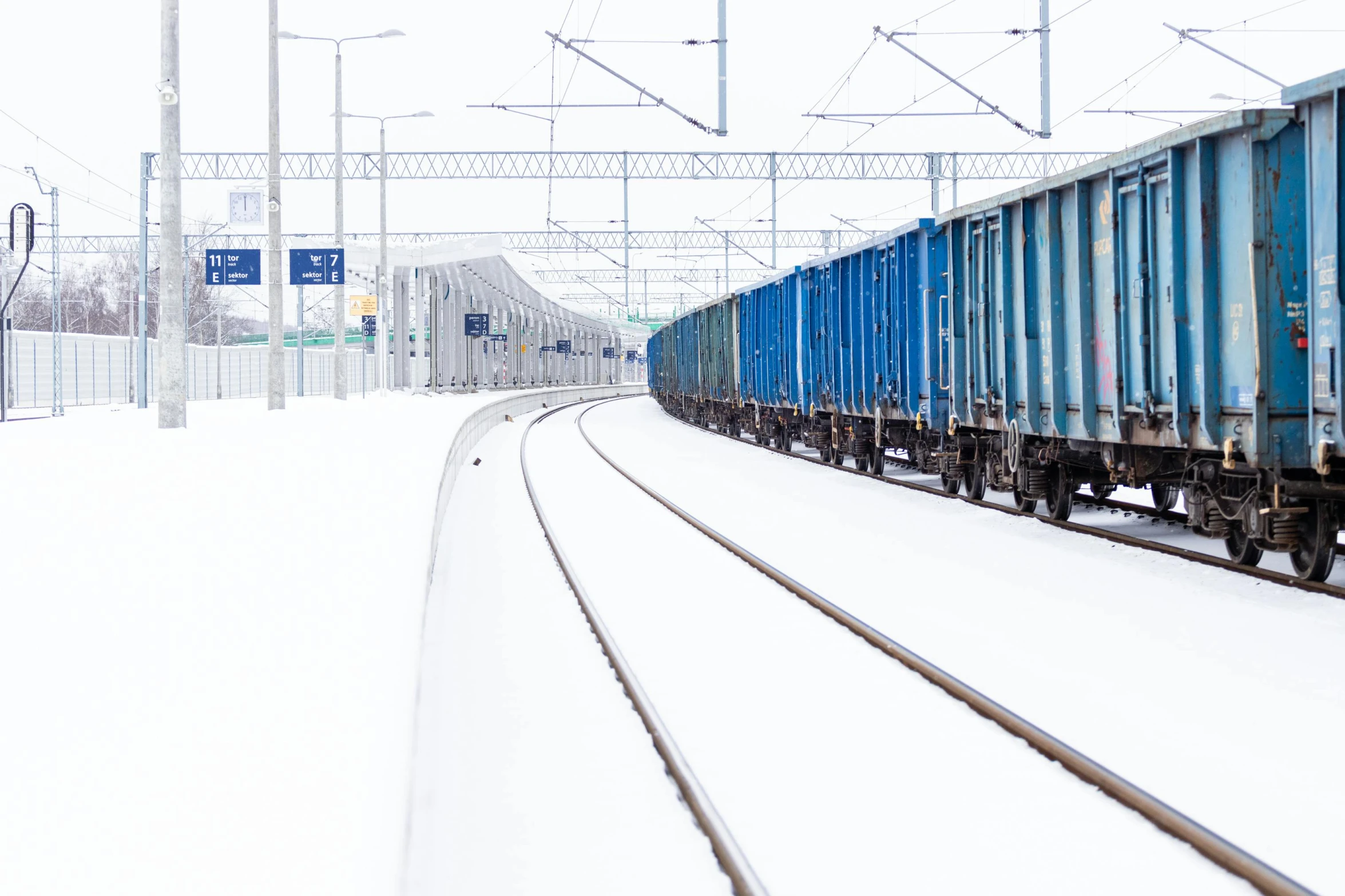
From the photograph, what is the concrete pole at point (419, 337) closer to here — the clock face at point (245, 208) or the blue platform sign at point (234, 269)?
the clock face at point (245, 208)

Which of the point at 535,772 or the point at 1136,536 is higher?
the point at 1136,536

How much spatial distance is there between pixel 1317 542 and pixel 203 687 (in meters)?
8.03

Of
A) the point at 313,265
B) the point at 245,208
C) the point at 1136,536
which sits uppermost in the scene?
the point at 245,208

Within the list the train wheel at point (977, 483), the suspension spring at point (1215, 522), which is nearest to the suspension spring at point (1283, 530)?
the suspension spring at point (1215, 522)

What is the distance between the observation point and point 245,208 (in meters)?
40.3

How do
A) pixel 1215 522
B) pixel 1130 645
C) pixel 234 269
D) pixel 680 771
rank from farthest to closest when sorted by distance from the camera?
1. pixel 234 269
2. pixel 1215 522
3. pixel 1130 645
4. pixel 680 771

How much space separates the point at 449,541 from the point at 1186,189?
7.80 m

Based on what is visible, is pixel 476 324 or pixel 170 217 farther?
pixel 476 324

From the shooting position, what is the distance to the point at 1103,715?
676cm

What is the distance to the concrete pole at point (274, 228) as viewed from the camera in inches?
1102

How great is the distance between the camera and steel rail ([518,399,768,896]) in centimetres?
462

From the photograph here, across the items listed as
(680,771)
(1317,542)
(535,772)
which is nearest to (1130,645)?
(1317,542)

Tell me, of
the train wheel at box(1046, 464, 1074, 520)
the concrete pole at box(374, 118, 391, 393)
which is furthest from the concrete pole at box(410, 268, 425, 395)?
the train wheel at box(1046, 464, 1074, 520)

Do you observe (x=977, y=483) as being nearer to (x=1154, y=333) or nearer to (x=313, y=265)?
(x=1154, y=333)
